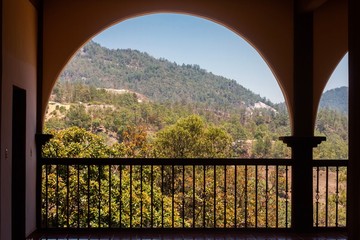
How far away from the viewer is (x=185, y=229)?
5727 millimetres

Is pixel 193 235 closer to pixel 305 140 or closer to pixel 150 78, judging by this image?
pixel 305 140

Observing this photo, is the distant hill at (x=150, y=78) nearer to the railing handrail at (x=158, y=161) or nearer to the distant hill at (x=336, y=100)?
the distant hill at (x=336, y=100)

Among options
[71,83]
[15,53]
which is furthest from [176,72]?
[15,53]

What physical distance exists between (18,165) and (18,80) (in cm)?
84

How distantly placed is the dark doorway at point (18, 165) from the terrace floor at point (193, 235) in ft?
1.02

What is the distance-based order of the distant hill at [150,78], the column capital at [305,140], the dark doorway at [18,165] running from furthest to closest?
the distant hill at [150,78] < the column capital at [305,140] < the dark doorway at [18,165]

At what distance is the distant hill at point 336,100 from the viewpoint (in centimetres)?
1821

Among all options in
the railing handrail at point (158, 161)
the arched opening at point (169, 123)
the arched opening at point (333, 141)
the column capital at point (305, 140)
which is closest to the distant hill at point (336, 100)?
the arched opening at point (333, 141)

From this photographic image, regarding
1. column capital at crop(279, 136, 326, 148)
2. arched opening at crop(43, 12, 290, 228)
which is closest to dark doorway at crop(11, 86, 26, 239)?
column capital at crop(279, 136, 326, 148)

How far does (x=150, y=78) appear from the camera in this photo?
19031mm

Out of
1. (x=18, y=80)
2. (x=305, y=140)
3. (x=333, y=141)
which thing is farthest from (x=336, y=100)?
(x=18, y=80)

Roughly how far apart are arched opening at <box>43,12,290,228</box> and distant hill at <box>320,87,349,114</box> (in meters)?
1.56

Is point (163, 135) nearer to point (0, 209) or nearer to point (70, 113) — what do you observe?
point (70, 113)

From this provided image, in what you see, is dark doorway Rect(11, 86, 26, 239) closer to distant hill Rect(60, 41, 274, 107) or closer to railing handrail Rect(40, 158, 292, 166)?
railing handrail Rect(40, 158, 292, 166)
